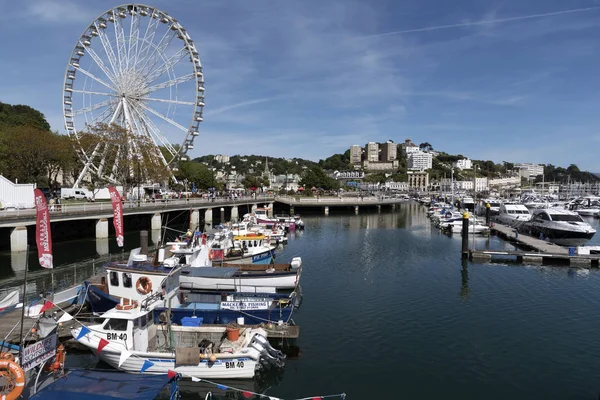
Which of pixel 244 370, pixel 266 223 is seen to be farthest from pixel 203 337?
pixel 266 223

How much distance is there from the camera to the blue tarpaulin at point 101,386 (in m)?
11.7

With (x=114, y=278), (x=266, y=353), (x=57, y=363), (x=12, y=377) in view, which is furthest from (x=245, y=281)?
(x=12, y=377)

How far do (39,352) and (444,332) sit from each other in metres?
17.8

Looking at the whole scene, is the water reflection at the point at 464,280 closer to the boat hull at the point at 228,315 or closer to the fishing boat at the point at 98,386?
the boat hull at the point at 228,315

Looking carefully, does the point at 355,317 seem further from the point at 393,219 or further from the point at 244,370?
the point at 393,219

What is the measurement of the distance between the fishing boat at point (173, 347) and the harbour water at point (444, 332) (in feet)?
3.56

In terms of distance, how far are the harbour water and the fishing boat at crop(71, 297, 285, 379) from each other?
1.08m

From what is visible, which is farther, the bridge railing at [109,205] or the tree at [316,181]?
the tree at [316,181]

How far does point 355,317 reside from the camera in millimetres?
23922

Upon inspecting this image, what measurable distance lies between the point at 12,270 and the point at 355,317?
94.8 feet

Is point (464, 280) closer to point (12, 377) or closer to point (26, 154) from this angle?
point (12, 377)

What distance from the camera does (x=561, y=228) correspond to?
49375 mm

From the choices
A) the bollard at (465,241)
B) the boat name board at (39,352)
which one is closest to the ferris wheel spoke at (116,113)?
the bollard at (465,241)

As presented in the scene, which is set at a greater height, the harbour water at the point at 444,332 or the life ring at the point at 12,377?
the life ring at the point at 12,377
